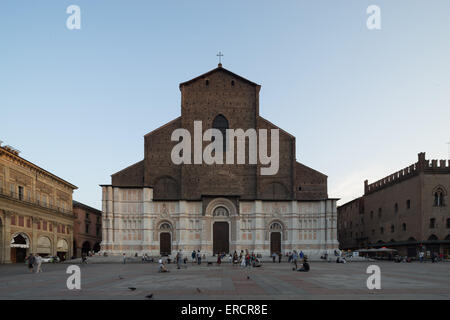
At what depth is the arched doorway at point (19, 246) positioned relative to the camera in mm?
43706

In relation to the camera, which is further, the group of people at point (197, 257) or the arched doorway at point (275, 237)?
the arched doorway at point (275, 237)

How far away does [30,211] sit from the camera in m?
46.6

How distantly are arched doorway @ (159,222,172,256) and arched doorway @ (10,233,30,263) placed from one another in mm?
14060

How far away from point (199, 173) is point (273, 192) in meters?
8.96

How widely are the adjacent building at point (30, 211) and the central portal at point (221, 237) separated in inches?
771

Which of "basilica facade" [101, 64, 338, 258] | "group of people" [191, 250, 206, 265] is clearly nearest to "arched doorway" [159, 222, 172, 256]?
"basilica facade" [101, 64, 338, 258]

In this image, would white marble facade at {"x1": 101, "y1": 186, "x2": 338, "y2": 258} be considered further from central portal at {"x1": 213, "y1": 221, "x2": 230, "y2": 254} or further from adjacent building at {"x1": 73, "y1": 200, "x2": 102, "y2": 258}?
adjacent building at {"x1": 73, "y1": 200, "x2": 102, "y2": 258}

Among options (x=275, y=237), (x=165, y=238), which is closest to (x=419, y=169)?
(x=275, y=237)

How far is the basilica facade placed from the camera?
49.8 metres

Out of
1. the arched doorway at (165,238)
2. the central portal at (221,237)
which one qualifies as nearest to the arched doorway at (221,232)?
the central portal at (221,237)

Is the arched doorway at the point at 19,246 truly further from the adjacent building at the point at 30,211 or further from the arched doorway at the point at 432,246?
the arched doorway at the point at 432,246
